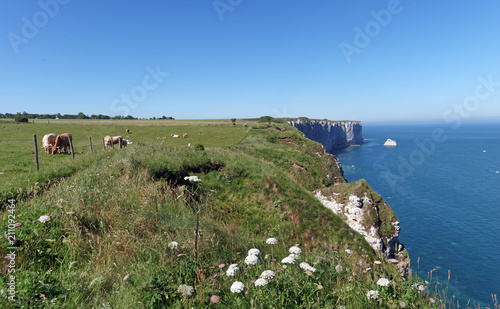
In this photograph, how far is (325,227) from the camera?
14.6m

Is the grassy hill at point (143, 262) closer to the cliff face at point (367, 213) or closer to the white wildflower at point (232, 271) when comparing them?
the white wildflower at point (232, 271)

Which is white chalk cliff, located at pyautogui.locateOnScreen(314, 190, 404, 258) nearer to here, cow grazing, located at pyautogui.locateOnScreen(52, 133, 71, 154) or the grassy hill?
the grassy hill

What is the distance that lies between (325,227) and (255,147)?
21868 mm

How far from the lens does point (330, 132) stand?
15412cm

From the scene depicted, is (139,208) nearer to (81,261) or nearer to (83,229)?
(83,229)

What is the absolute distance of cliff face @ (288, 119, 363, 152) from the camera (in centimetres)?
11801

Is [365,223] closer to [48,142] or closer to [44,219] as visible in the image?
[44,219]

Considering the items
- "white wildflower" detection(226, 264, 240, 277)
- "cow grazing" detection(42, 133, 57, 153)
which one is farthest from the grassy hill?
"cow grazing" detection(42, 133, 57, 153)

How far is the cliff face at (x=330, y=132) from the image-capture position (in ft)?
387

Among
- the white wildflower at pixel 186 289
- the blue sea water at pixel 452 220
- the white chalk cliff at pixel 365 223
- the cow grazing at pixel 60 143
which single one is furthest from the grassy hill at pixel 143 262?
the cow grazing at pixel 60 143

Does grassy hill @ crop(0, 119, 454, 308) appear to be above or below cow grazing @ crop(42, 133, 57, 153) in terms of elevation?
below

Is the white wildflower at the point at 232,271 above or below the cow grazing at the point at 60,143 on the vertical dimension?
below

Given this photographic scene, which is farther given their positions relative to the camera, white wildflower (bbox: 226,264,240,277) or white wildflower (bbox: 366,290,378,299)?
white wildflower (bbox: 226,264,240,277)
